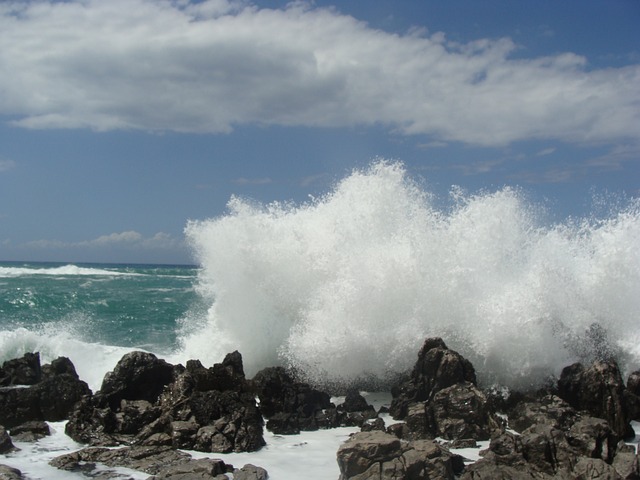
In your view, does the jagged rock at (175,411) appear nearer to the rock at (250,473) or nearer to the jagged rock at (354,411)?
the rock at (250,473)

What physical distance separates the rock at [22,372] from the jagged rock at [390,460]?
684 cm

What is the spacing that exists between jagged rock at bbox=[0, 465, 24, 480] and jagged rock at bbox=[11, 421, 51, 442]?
158 centimetres

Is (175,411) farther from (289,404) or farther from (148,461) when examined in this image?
(289,404)

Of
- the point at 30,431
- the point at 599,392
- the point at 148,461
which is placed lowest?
the point at 148,461

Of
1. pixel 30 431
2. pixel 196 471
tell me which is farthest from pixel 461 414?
pixel 30 431

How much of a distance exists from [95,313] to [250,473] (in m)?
20.9

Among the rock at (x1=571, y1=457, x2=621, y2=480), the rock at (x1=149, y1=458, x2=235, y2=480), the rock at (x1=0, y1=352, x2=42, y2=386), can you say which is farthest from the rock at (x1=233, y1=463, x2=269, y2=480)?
the rock at (x1=0, y1=352, x2=42, y2=386)

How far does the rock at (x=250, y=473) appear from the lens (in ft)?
23.5

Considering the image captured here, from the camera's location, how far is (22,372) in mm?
11320

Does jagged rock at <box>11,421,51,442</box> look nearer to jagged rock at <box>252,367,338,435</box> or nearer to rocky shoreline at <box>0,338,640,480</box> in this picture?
rocky shoreline at <box>0,338,640,480</box>

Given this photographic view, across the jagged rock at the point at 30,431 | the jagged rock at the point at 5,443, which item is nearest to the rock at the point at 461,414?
the jagged rock at the point at 30,431

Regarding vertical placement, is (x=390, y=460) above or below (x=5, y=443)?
above

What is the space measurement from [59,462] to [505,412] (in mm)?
6416

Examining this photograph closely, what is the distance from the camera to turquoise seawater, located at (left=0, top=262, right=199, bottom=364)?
19.7 metres
